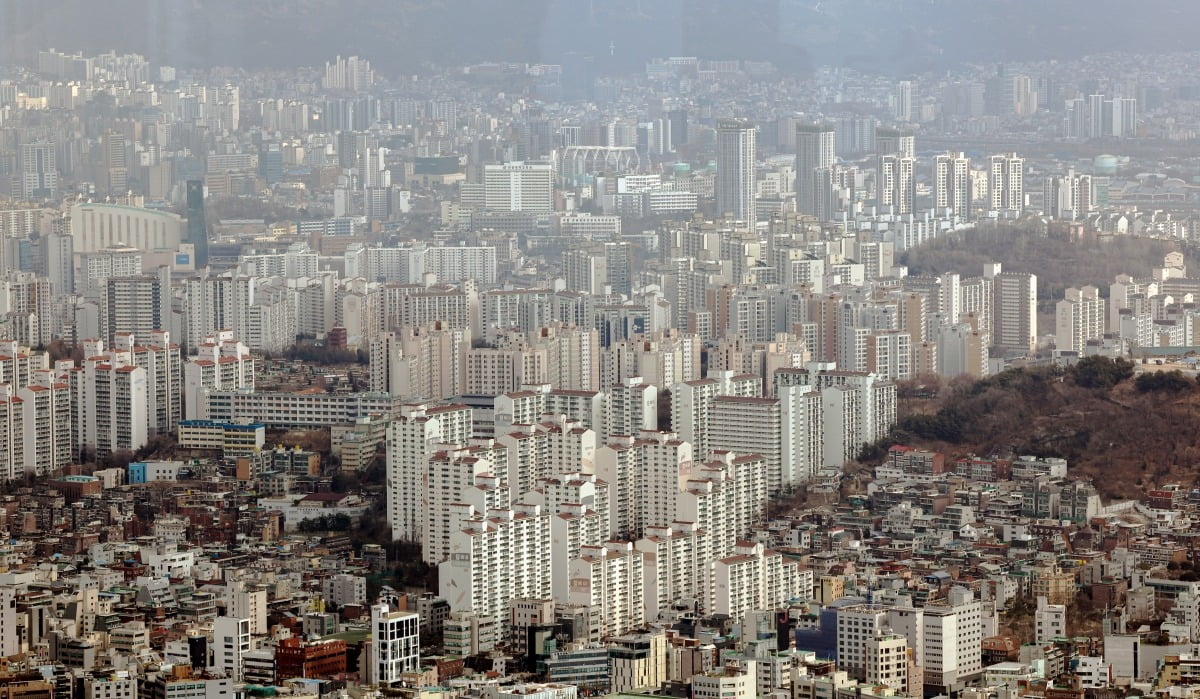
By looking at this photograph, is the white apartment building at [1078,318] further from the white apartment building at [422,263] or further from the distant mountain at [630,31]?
the white apartment building at [422,263]

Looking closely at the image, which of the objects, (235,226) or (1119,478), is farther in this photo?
(235,226)

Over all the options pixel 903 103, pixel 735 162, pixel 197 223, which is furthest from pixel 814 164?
pixel 197 223

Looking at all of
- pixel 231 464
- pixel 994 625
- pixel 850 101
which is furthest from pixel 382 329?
pixel 994 625

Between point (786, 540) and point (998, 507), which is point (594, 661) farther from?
point (998, 507)

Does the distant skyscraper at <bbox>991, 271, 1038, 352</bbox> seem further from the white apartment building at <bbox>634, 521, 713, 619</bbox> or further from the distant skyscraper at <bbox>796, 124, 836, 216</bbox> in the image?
the white apartment building at <bbox>634, 521, 713, 619</bbox>

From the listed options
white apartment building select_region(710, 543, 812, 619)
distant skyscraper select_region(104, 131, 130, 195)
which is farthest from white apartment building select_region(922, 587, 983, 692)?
distant skyscraper select_region(104, 131, 130, 195)

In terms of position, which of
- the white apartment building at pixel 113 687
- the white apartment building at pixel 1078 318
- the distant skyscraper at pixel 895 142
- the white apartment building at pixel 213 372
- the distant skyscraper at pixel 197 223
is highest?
the distant skyscraper at pixel 895 142

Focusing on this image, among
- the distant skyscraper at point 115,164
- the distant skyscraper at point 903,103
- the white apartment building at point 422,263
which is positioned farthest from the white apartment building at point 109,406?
the distant skyscraper at point 903,103
